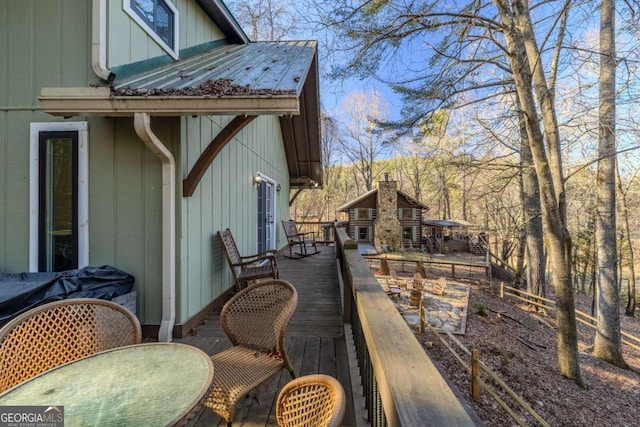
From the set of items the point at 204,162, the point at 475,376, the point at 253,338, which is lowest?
the point at 475,376

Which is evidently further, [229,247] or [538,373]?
[538,373]

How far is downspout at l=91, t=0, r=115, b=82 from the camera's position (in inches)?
110

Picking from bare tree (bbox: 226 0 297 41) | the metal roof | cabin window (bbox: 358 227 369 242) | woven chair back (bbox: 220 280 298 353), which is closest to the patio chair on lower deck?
woven chair back (bbox: 220 280 298 353)

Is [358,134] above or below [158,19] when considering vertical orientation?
above

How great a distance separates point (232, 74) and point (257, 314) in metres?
2.67

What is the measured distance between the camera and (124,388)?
4.20 ft

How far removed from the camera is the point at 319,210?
94.2ft

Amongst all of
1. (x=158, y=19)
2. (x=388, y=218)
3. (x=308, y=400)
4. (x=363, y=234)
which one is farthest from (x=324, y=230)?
(x=308, y=400)

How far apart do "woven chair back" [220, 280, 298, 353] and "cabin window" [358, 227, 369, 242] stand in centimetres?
1789

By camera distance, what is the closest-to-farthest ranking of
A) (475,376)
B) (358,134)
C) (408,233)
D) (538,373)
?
(475,376), (538,373), (408,233), (358,134)

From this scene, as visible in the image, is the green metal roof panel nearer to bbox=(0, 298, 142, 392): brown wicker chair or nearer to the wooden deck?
bbox=(0, 298, 142, 392): brown wicker chair

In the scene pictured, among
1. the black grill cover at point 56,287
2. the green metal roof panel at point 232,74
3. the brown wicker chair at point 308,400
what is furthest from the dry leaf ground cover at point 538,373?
the green metal roof panel at point 232,74

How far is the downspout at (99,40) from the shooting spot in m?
2.79

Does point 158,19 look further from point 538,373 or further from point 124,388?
point 538,373
